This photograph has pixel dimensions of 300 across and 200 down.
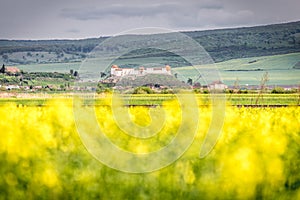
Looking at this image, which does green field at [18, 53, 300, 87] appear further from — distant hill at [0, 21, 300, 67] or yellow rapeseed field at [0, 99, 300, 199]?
yellow rapeseed field at [0, 99, 300, 199]

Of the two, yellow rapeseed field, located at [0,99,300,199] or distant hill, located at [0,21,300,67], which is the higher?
distant hill, located at [0,21,300,67]

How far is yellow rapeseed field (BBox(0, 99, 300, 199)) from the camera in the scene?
4.96 m

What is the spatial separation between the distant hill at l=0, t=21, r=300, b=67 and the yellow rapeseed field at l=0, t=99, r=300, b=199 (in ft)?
436

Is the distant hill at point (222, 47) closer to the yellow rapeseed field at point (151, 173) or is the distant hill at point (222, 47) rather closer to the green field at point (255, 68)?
the green field at point (255, 68)

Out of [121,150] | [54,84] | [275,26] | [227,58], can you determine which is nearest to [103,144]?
[121,150]

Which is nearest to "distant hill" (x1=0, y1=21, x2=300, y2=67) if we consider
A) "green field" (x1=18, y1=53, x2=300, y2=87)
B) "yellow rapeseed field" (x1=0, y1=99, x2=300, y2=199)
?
"green field" (x1=18, y1=53, x2=300, y2=87)

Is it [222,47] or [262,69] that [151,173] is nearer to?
[262,69]

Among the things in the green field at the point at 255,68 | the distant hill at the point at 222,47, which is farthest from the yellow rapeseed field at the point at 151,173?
the distant hill at the point at 222,47

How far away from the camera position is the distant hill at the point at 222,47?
140625 mm

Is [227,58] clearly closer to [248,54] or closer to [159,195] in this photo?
[248,54]

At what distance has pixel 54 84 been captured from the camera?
93.2m

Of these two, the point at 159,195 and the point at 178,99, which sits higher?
the point at 178,99

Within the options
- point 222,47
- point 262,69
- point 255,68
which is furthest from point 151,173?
point 222,47

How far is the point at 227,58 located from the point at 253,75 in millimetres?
18294
